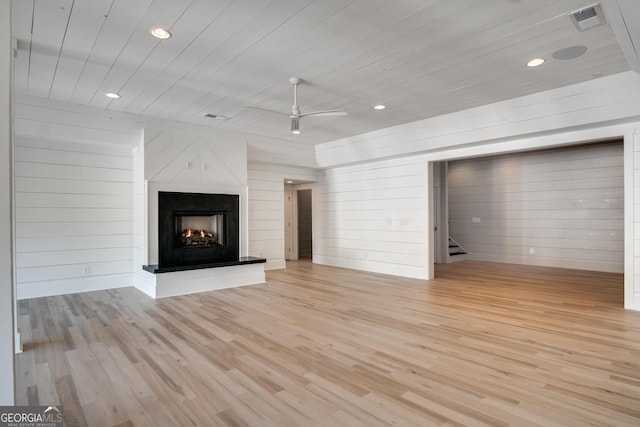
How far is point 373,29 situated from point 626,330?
4.02 metres

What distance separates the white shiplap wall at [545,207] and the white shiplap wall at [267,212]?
205 inches

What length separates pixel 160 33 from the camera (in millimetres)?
3137

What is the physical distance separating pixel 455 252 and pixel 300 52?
773 cm

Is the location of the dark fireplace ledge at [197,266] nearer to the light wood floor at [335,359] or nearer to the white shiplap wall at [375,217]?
the light wood floor at [335,359]

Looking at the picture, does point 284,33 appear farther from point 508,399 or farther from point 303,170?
point 303,170

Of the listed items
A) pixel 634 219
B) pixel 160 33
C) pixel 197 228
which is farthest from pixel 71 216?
pixel 634 219

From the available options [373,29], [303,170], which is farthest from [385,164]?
[373,29]

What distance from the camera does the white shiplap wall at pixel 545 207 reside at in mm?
7422

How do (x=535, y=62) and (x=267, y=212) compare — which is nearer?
(x=535, y=62)

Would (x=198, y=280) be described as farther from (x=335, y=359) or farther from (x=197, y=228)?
(x=335, y=359)

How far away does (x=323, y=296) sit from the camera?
17.6 feet
